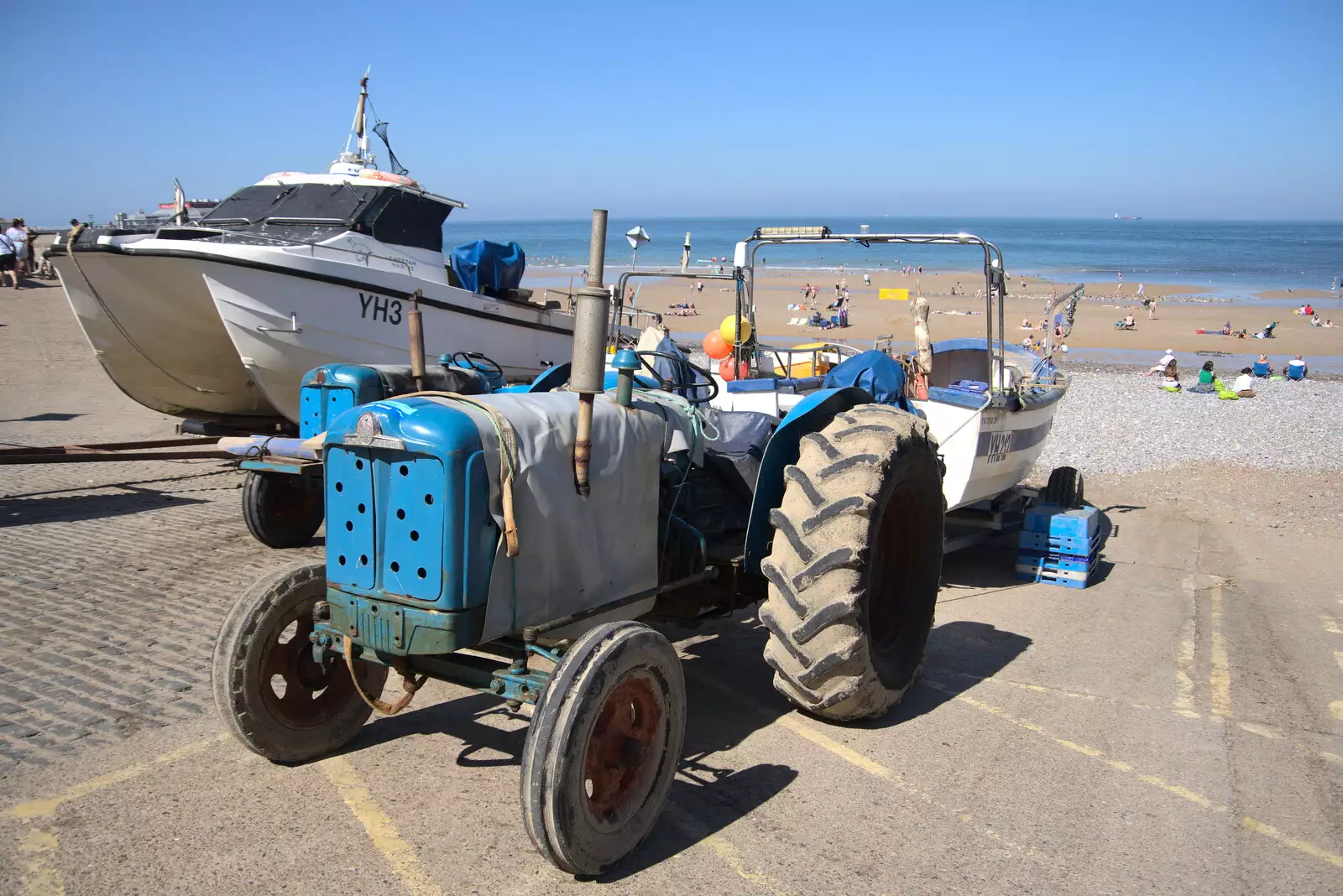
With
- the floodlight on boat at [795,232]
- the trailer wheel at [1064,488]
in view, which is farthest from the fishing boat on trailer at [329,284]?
the trailer wheel at [1064,488]

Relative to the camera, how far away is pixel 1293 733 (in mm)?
4867

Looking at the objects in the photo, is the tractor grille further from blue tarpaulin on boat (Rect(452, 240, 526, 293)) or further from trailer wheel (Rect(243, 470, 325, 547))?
blue tarpaulin on boat (Rect(452, 240, 526, 293))

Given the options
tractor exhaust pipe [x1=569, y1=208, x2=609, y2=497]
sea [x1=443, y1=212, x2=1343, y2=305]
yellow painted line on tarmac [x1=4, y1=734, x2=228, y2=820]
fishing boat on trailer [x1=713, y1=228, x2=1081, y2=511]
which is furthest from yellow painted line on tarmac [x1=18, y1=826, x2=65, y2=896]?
sea [x1=443, y1=212, x2=1343, y2=305]

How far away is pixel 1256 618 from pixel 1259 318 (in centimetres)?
3190

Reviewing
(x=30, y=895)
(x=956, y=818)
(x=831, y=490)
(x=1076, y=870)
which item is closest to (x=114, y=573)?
(x=30, y=895)

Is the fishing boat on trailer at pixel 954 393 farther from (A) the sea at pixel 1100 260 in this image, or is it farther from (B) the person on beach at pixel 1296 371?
(A) the sea at pixel 1100 260

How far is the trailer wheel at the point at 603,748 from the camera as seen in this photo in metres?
3.03

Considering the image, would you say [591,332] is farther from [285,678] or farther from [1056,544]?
[1056,544]

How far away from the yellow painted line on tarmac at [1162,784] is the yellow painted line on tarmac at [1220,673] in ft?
3.42

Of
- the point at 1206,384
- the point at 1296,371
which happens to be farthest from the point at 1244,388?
the point at 1296,371

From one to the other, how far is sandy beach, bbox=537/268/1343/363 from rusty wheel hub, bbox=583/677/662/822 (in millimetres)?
18065

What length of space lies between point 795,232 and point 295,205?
266 inches

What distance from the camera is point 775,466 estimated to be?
15.3 feet

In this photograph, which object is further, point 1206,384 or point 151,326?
point 1206,384
